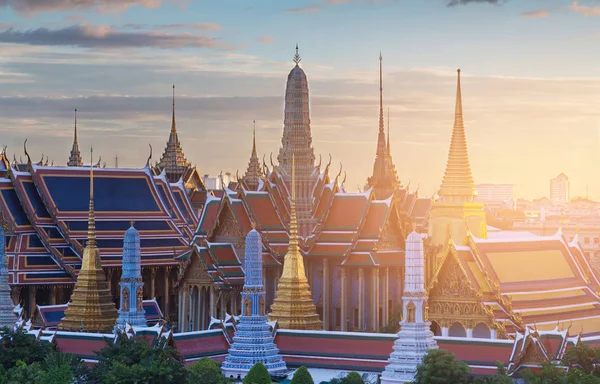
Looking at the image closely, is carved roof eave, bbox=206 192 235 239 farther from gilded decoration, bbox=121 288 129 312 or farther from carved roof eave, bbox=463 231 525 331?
carved roof eave, bbox=463 231 525 331

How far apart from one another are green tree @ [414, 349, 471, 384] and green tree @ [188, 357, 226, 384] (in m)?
5.30

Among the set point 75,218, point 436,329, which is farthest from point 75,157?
point 436,329

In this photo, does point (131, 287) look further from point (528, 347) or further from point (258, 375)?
point (528, 347)

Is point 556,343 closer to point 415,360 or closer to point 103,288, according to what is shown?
point 415,360

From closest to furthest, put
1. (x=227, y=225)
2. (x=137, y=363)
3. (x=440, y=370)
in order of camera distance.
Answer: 1. (x=440, y=370)
2. (x=137, y=363)
3. (x=227, y=225)

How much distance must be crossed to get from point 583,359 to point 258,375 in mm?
8321

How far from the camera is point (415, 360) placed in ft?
154

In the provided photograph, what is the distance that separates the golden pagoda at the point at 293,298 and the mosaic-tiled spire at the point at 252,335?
8.28ft

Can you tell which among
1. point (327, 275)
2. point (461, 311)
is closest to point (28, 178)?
point (327, 275)

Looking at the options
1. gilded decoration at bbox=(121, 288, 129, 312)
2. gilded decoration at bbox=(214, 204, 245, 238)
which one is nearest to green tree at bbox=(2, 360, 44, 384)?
gilded decoration at bbox=(121, 288, 129, 312)

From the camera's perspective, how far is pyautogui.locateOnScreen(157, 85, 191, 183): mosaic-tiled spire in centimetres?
9562

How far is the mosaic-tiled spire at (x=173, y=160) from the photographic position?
314ft

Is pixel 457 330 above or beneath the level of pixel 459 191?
beneath

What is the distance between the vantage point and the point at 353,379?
47.7m
